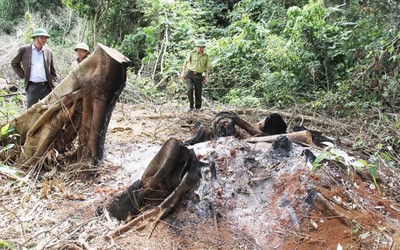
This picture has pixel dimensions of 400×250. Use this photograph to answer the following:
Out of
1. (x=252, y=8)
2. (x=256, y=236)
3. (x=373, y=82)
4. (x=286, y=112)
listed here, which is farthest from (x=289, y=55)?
(x=256, y=236)

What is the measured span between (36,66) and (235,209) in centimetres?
383

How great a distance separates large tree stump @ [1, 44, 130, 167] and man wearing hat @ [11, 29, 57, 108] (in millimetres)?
918

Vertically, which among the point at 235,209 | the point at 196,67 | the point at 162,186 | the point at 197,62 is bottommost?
the point at 235,209

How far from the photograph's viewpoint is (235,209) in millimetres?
3555

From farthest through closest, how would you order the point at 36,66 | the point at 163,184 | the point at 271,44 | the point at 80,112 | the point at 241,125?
1. the point at 271,44
2. the point at 36,66
3. the point at 241,125
4. the point at 80,112
5. the point at 163,184

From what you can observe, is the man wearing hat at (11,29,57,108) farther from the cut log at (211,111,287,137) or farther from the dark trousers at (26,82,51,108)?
the cut log at (211,111,287,137)

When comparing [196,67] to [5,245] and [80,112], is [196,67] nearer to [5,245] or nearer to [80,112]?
[80,112]

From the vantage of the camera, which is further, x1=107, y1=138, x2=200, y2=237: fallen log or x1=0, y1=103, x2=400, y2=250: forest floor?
x1=107, y1=138, x2=200, y2=237: fallen log

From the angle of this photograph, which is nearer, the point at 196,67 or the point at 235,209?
the point at 235,209

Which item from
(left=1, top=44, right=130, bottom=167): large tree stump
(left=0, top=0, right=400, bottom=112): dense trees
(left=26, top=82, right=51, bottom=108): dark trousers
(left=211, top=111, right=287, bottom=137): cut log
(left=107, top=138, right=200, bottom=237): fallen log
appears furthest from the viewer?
(left=0, top=0, right=400, bottom=112): dense trees

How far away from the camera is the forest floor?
125 inches

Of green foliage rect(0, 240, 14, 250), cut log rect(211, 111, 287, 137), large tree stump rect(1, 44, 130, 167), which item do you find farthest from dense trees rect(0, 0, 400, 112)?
green foliage rect(0, 240, 14, 250)

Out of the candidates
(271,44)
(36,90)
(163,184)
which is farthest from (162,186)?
(271,44)

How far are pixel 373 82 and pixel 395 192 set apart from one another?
384 centimetres
